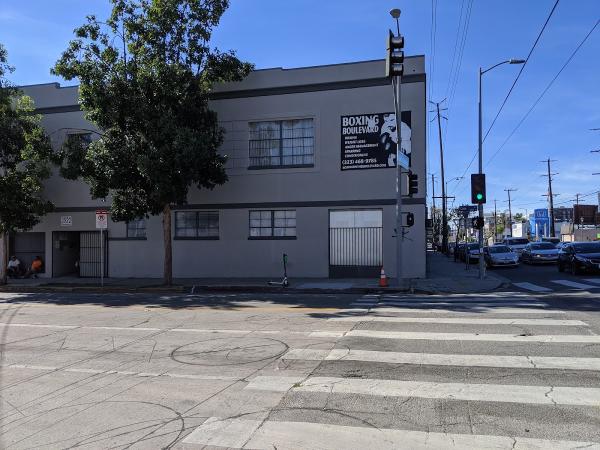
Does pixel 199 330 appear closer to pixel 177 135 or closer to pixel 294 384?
pixel 294 384

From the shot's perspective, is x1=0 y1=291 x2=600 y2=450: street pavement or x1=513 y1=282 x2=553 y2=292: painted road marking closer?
x1=0 y1=291 x2=600 y2=450: street pavement

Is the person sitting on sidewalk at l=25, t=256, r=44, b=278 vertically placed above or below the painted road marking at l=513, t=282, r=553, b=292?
above

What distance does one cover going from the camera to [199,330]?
9906 mm

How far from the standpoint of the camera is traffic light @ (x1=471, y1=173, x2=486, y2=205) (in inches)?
828

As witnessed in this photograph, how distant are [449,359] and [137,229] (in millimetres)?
20065

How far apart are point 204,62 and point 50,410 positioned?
1697 centimetres

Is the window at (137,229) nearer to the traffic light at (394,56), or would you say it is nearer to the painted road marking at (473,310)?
the traffic light at (394,56)

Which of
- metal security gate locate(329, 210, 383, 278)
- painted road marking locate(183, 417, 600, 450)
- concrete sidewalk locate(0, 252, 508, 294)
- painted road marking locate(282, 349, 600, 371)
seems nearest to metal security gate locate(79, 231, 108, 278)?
concrete sidewalk locate(0, 252, 508, 294)

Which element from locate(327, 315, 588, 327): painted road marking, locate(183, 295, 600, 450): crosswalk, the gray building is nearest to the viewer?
locate(183, 295, 600, 450): crosswalk

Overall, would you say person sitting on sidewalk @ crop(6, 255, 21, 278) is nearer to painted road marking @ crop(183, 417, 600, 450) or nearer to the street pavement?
the street pavement

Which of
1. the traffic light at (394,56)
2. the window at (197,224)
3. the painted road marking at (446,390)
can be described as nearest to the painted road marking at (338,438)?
the painted road marking at (446,390)

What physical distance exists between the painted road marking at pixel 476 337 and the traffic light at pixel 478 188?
13.2 meters

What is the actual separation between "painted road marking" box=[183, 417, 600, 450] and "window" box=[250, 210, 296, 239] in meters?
17.5

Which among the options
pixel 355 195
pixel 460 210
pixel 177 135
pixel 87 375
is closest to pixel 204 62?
pixel 177 135
